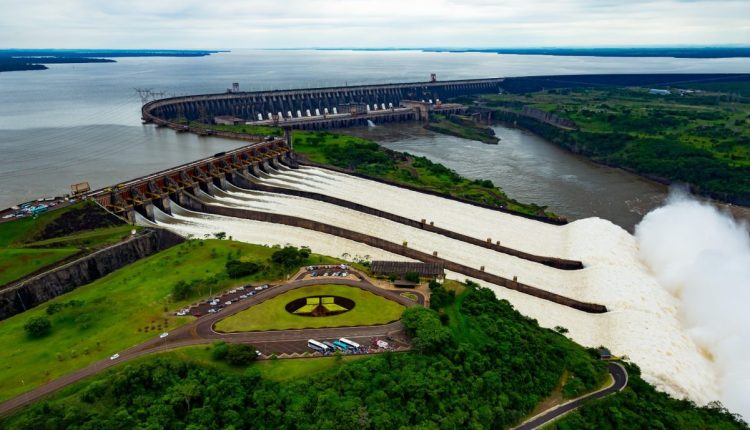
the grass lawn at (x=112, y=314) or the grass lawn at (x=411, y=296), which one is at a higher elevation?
the grass lawn at (x=112, y=314)

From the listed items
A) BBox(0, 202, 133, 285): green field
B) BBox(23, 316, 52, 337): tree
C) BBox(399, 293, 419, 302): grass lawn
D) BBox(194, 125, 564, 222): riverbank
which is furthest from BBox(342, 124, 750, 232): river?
BBox(23, 316, 52, 337): tree

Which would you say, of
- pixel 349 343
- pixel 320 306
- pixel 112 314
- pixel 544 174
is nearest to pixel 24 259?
pixel 112 314

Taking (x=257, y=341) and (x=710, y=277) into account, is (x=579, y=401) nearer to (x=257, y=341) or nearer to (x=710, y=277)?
(x=257, y=341)

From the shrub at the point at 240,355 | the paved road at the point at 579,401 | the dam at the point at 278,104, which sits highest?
the dam at the point at 278,104

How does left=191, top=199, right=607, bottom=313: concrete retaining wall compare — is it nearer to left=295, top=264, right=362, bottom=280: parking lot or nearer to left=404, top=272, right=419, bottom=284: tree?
left=404, top=272, right=419, bottom=284: tree

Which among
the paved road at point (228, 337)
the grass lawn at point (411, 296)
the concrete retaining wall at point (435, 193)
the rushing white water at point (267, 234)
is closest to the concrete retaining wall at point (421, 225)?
the rushing white water at point (267, 234)

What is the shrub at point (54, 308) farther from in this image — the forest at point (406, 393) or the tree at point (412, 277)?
the tree at point (412, 277)

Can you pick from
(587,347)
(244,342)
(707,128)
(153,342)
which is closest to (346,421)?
(244,342)
